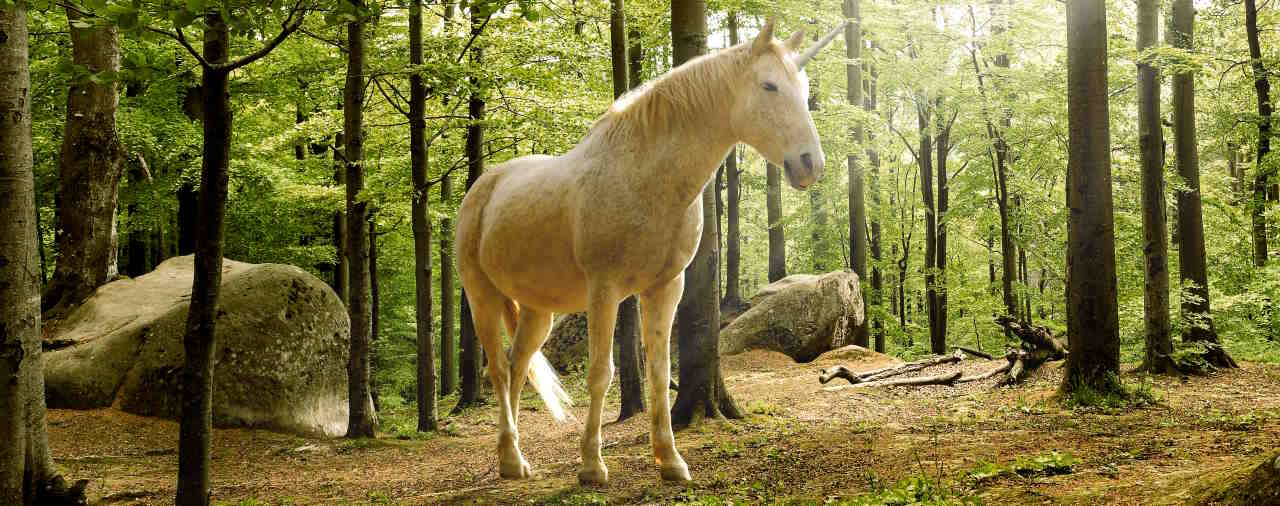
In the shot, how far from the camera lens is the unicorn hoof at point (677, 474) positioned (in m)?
5.12

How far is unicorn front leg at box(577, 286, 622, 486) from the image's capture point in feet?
16.7

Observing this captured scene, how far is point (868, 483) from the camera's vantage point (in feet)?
15.2

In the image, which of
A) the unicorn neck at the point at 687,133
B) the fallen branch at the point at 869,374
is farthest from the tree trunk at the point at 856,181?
the unicorn neck at the point at 687,133

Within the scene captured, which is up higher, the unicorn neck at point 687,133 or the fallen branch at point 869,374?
the unicorn neck at point 687,133

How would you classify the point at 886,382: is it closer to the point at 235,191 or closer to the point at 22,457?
the point at 22,457

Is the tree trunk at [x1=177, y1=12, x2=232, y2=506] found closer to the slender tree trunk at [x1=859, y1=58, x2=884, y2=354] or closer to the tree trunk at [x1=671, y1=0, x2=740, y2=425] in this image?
the tree trunk at [x1=671, y1=0, x2=740, y2=425]

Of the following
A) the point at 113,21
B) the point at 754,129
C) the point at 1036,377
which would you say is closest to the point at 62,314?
the point at 113,21

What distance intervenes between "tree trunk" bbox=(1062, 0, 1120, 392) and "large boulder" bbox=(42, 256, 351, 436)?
879 cm

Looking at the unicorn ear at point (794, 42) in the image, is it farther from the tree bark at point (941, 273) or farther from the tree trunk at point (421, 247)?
the tree bark at point (941, 273)

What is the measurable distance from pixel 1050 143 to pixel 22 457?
20162mm

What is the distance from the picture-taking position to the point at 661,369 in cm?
534

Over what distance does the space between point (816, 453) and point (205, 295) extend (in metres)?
4.26

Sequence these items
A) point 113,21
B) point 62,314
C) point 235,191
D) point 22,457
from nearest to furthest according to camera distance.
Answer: point 113,21
point 22,457
point 62,314
point 235,191

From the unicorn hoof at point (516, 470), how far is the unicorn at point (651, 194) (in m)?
0.01
